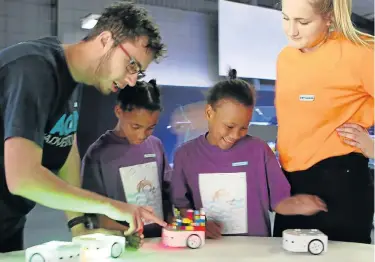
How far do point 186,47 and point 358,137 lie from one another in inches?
17.3

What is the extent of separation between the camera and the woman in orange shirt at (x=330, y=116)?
1.08 m

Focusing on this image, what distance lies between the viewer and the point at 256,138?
46.2 inches

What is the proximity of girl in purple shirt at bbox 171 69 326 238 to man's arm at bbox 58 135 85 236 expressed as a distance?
0.74ft

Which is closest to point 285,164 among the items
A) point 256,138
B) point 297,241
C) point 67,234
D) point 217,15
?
point 256,138

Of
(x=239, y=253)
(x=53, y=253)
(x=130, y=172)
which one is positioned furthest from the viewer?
(x=130, y=172)

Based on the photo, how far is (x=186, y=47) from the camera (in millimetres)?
1155

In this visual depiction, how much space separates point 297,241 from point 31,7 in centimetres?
75

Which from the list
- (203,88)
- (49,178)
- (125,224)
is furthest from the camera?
(203,88)

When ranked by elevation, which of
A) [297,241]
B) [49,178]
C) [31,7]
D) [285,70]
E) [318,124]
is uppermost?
[31,7]

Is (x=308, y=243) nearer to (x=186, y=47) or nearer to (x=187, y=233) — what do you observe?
(x=187, y=233)

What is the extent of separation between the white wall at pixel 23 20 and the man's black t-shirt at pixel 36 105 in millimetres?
46

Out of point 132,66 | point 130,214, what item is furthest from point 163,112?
point 130,214

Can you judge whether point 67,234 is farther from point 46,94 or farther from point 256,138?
point 256,138

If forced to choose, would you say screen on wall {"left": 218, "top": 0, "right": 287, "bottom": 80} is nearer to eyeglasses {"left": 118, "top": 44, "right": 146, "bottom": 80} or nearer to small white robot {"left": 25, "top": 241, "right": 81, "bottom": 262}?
eyeglasses {"left": 118, "top": 44, "right": 146, "bottom": 80}
